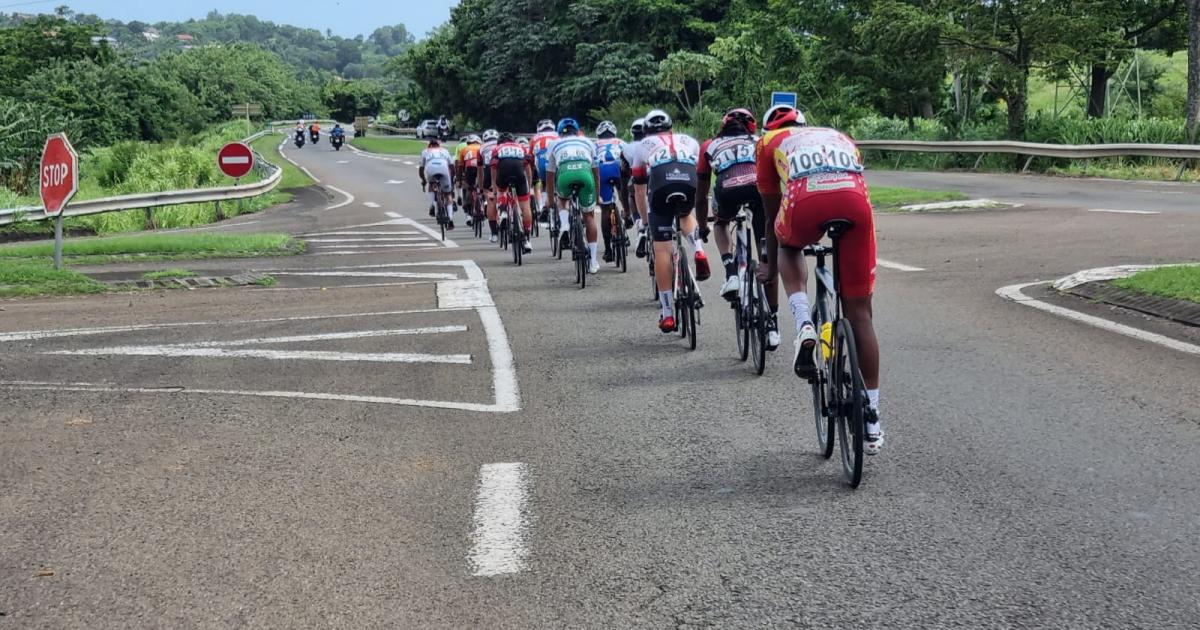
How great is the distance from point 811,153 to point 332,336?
19.8ft

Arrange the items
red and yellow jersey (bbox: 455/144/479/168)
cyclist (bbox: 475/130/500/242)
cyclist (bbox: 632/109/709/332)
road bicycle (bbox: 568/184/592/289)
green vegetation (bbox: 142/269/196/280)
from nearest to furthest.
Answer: cyclist (bbox: 632/109/709/332)
road bicycle (bbox: 568/184/592/289)
green vegetation (bbox: 142/269/196/280)
cyclist (bbox: 475/130/500/242)
red and yellow jersey (bbox: 455/144/479/168)

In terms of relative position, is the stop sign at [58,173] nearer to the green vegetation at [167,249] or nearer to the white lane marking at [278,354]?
the green vegetation at [167,249]

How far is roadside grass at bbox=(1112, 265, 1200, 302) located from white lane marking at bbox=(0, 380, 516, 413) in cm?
609

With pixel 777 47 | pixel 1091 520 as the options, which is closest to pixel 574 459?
pixel 1091 520

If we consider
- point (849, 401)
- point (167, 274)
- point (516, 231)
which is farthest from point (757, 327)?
point (167, 274)

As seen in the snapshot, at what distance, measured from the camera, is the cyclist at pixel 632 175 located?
1216 cm

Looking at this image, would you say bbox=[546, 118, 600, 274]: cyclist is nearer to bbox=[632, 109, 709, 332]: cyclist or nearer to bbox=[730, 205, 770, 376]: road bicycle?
bbox=[632, 109, 709, 332]: cyclist

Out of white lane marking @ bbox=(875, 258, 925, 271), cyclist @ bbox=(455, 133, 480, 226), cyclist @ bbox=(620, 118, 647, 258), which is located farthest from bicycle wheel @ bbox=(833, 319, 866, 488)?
cyclist @ bbox=(455, 133, 480, 226)

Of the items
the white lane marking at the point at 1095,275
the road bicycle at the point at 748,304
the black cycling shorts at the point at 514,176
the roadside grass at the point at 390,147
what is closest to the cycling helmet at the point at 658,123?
the road bicycle at the point at 748,304

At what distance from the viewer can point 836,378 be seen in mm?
6355

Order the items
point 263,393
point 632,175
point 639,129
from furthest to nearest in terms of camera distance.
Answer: point 632,175, point 639,129, point 263,393

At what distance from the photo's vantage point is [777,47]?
5144 centimetres

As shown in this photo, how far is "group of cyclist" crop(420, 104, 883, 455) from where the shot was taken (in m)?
6.41

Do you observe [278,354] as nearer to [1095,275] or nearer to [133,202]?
[1095,275]
